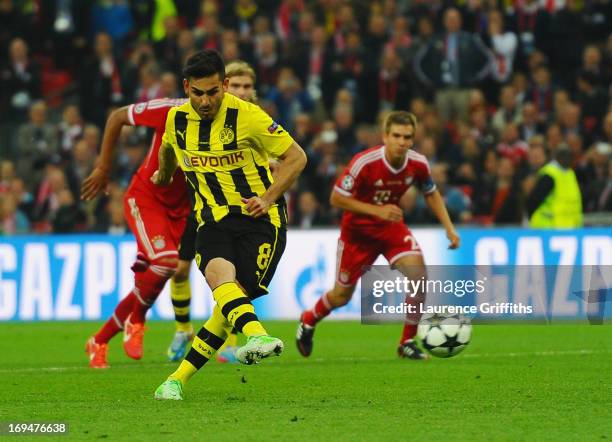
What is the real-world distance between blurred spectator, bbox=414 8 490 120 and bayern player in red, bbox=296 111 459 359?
8.57m

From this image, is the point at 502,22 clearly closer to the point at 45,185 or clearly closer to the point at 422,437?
the point at 45,185

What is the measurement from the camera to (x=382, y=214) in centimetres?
1165

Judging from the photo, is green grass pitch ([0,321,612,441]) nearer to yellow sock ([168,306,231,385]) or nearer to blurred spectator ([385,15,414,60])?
yellow sock ([168,306,231,385])

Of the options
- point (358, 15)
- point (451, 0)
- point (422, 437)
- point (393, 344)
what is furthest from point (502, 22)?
point (422, 437)

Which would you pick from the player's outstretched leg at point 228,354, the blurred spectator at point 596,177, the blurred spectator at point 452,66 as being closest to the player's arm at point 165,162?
the player's outstretched leg at point 228,354

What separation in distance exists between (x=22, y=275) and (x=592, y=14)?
1001 cm

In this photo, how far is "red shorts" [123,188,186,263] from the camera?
11.1m

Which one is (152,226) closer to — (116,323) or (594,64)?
(116,323)

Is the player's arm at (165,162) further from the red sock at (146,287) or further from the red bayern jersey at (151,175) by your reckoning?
the red sock at (146,287)

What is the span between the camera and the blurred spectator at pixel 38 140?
68.3 feet

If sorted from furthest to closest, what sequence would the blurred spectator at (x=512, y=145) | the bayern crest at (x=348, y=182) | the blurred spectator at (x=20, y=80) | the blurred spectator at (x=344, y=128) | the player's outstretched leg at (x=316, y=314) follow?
the blurred spectator at (x=20, y=80) < the blurred spectator at (x=344, y=128) < the blurred spectator at (x=512, y=145) < the player's outstretched leg at (x=316, y=314) < the bayern crest at (x=348, y=182)

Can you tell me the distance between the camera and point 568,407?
7953 mm

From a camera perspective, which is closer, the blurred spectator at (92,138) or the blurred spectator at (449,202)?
the blurred spectator at (449,202)

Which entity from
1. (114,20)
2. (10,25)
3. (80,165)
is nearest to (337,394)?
(80,165)
